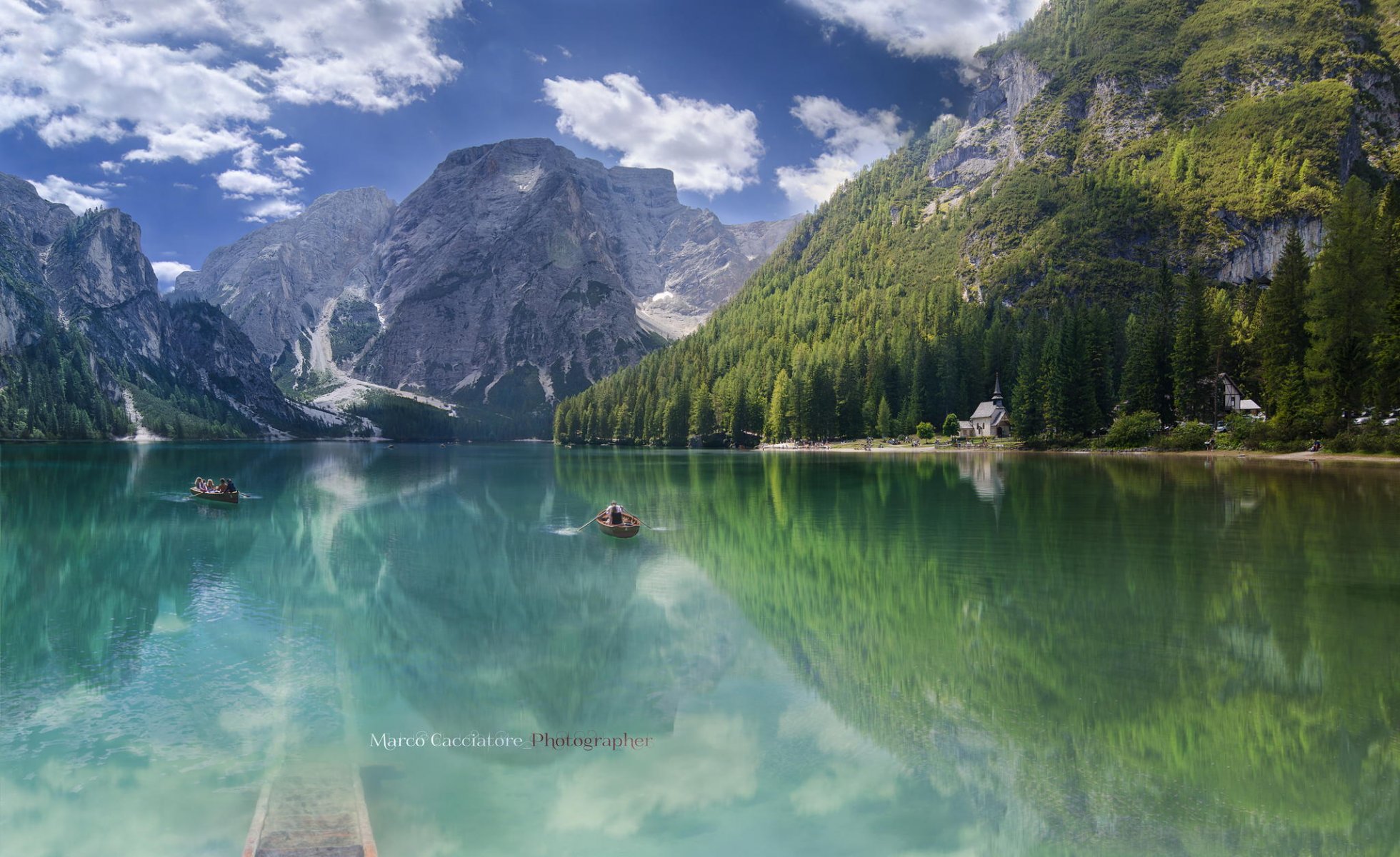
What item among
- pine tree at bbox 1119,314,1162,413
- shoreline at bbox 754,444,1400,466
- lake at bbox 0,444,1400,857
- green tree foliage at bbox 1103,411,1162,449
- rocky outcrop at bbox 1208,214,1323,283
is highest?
rocky outcrop at bbox 1208,214,1323,283

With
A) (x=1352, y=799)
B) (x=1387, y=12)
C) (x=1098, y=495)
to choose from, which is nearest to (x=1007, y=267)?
(x=1387, y=12)

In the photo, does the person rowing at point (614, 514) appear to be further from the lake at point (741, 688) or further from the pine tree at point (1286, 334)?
the pine tree at point (1286, 334)

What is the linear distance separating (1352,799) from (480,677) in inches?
707

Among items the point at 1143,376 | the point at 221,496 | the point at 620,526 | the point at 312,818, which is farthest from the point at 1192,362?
the point at 312,818

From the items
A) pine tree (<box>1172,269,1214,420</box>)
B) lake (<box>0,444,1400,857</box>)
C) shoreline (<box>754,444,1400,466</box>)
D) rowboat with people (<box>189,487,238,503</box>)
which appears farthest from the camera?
pine tree (<box>1172,269,1214,420</box>)

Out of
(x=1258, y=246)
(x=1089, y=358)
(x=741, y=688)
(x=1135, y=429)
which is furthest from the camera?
(x=1258, y=246)

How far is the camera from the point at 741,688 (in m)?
18.2

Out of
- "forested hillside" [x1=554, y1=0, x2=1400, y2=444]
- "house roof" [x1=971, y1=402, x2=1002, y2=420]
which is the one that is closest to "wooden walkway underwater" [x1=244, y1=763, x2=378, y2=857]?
"forested hillside" [x1=554, y1=0, x2=1400, y2=444]

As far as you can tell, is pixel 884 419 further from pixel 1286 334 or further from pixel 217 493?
pixel 217 493

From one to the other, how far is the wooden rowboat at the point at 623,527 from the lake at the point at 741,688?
3.94ft

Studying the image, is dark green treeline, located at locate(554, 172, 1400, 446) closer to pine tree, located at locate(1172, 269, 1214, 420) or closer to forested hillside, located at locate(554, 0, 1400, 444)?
pine tree, located at locate(1172, 269, 1214, 420)

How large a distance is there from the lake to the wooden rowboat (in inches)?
47.3

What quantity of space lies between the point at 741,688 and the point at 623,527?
24.1 metres

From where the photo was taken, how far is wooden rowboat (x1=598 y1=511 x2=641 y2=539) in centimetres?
4141
